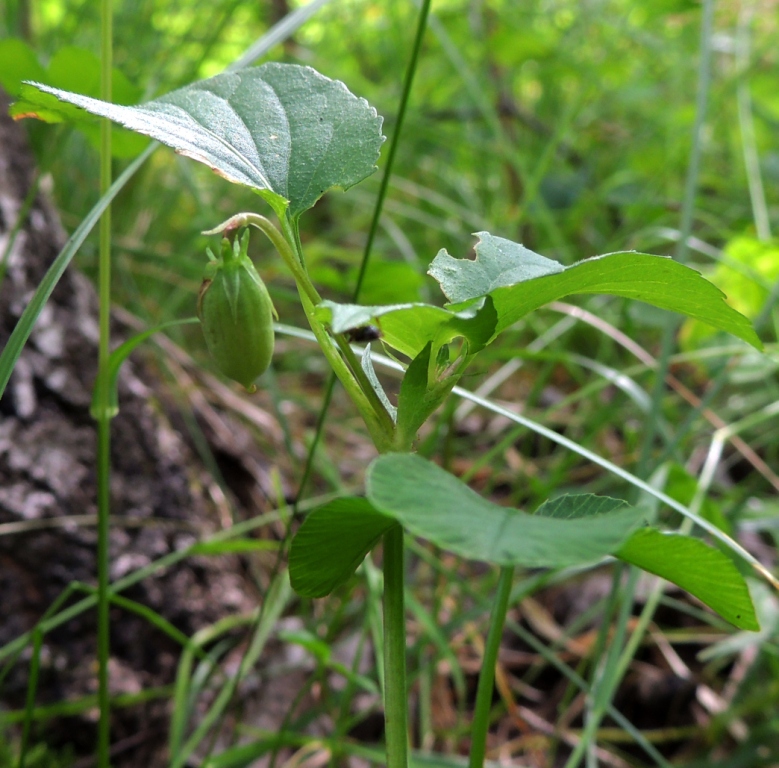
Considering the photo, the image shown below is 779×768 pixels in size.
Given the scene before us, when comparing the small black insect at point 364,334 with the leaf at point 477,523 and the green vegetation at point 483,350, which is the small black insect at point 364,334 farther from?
the leaf at point 477,523

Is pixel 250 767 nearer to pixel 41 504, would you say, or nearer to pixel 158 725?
pixel 158 725

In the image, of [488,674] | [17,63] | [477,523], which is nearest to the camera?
[477,523]

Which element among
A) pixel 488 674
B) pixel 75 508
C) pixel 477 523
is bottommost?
pixel 75 508

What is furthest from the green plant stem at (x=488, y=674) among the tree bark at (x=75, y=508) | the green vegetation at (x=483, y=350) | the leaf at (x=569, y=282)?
the tree bark at (x=75, y=508)

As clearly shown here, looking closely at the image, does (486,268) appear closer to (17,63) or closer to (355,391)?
(355,391)

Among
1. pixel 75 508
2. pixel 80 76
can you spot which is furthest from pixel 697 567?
pixel 80 76

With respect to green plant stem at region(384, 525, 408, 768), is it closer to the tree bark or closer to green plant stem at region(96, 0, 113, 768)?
green plant stem at region(96, 0, 113, 768)

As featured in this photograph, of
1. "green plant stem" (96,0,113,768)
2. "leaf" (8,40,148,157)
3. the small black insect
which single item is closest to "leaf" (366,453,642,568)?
the small black insect

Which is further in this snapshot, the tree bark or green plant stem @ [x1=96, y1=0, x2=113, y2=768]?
the tree bark
